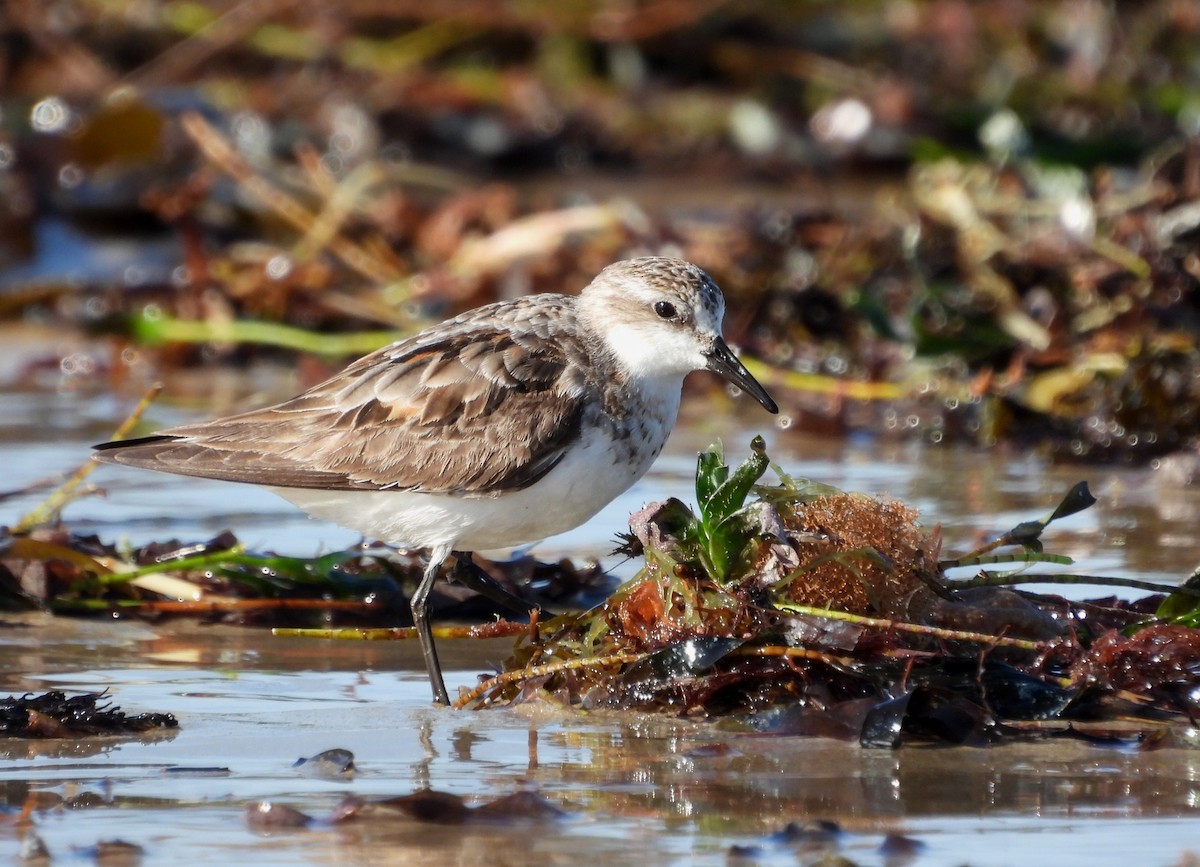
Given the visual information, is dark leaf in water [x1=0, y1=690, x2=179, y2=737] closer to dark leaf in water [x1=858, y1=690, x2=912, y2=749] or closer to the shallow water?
the shallow water

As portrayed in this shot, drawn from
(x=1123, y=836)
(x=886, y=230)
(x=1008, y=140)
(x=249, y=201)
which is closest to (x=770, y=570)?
(x=1123, y=836)

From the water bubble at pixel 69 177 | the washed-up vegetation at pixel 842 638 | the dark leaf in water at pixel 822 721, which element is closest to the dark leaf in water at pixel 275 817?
the washed-up vegetation at pixel 842 638

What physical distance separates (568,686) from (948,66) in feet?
33.6

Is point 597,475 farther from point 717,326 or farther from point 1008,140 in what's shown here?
point 1008,140

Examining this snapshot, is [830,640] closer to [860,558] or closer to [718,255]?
[860,558]

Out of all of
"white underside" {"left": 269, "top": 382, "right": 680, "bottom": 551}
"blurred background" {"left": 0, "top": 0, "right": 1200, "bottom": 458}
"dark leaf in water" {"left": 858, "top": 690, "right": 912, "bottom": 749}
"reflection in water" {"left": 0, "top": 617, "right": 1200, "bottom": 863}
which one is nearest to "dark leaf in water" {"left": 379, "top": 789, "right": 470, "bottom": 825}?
"reflection in water" {"left": 0, "top": 617, "right": 1200, "bottom": 863}

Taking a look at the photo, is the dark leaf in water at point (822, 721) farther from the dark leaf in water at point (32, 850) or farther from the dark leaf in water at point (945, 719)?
the dark leaf in water at point (32, 850)

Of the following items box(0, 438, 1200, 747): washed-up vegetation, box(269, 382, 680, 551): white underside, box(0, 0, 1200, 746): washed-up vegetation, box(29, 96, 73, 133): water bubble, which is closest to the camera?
box(0, 438, 1200, 747): washed-up vegetation

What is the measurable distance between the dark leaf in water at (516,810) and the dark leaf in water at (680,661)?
681mm

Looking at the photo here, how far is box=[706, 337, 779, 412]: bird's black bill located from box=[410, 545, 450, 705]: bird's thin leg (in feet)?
2.97

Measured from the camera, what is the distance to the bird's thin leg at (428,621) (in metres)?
4.14

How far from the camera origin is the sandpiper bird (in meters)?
4.57

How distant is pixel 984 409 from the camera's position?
7.00 metres

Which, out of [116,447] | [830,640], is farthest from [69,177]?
[830,640]
